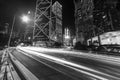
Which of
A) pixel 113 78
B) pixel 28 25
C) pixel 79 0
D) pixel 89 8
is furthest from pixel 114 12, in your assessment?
pixel 28 25

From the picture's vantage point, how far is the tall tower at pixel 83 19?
94.3ft

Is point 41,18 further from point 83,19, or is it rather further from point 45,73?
point 45,73

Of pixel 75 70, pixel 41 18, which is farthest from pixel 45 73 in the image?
pixel 41 18

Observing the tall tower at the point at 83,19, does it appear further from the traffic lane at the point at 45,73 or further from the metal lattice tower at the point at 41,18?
the traffic lane at the point at 45,73

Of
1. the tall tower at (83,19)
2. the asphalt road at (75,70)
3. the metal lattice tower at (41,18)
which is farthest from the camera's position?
the tall tower at (83,19)

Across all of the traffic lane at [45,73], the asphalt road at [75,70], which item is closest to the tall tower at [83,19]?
the asphalt road at [75,70]

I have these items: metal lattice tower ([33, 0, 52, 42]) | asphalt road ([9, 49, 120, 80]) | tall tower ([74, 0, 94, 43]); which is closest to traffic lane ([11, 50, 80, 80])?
asphalt road ([9, 49, 120, 80])

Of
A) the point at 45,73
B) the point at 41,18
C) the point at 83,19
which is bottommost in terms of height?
the point at 45,73

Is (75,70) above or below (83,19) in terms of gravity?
below

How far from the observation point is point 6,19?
70.3ft

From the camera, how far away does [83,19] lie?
1243 inches

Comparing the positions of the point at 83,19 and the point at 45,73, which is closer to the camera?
the point at 45,73

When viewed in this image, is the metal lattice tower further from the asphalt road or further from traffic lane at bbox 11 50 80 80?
traffic lane at bbox 11 50 80 80

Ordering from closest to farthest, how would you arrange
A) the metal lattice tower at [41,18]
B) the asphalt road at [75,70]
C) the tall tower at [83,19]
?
the asphalt road at [75,70]
the metal lattice tower at [41,18]
the tall tower at [83,19]
